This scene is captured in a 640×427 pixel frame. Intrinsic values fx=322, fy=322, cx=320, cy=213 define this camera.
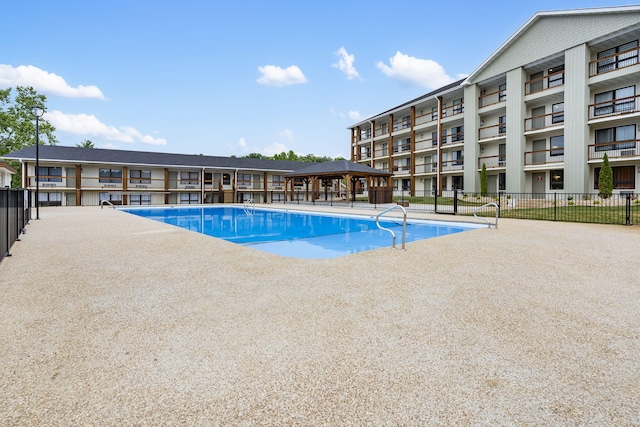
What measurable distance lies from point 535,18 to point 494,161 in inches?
461

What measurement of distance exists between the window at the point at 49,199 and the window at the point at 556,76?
147ft

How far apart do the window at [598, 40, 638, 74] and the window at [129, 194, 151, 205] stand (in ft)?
138

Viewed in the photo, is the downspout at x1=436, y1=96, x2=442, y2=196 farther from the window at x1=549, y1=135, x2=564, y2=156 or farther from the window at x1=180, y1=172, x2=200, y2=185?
the window at x1=180, y1=172, x2=200, y2=185

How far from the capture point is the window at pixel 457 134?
33688 mm

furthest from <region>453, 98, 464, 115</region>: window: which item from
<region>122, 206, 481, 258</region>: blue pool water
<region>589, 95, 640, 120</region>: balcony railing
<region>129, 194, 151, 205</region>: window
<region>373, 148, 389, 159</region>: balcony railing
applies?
<region>129, 194, 151, 205</region>: window

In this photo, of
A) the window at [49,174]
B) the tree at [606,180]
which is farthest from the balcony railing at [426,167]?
the window at [49,174]

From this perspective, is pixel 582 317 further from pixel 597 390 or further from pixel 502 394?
pixel 502 394

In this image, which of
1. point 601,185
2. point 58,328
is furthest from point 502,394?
point 601,185

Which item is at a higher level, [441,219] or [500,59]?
[500,59]

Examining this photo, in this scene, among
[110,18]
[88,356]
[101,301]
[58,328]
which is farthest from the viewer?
[110,18]

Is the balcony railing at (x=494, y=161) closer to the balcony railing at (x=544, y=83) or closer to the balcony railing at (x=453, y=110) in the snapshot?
the balcony railing at (x=544, y=83)

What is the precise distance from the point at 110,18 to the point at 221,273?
22.5m

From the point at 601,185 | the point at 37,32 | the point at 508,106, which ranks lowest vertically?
the point at 601,185

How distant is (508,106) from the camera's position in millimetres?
27938
